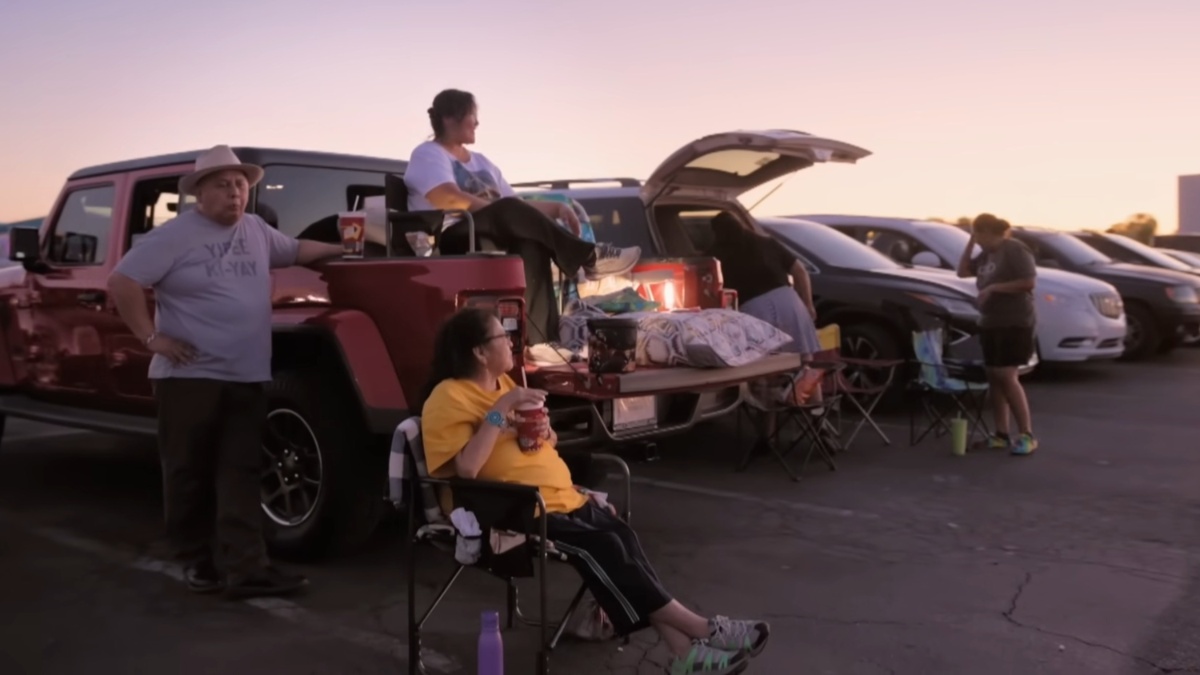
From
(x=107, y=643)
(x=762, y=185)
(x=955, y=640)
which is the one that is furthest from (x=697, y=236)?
(x=107, y=643)

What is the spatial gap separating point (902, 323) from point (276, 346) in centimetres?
548

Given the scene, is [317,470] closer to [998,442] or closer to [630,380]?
[630,380]

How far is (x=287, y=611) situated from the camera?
4.74m

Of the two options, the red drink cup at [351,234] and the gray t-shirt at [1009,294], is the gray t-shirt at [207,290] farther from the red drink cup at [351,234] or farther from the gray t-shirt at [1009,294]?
the gray t-shirt at [1009,294]

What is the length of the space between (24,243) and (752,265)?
4547 millimetres

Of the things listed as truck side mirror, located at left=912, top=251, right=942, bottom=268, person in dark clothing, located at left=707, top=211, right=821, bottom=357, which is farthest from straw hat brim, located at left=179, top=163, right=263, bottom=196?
truck side mirror, located at left=912, top=251, right=942, bottom=268

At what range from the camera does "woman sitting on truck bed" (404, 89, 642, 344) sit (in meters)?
5.40

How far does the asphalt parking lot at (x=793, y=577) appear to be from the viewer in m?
4.21

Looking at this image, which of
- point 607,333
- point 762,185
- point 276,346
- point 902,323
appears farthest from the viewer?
point 902,323

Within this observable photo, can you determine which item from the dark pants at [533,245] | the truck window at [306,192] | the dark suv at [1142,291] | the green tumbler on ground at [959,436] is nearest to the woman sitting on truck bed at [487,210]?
the dark pants at [533,245]

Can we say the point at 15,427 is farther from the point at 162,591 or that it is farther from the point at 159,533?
the point at 162,591

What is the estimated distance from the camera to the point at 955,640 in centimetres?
433

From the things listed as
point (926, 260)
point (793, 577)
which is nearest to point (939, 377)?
point (926, 260)

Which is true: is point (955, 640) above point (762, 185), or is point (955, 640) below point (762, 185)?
below
